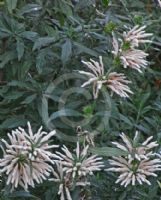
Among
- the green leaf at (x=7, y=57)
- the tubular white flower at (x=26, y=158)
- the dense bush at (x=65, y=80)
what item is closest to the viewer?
the tubular white flower at (x=26, y=158)

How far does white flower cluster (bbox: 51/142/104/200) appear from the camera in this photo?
1899 millimetres

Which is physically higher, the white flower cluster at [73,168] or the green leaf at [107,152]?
the green leaf at [107,152]

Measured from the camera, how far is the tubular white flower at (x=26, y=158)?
1823mm

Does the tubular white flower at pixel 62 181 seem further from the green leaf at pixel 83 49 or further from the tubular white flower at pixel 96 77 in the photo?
the green leaf at pixel 83 49

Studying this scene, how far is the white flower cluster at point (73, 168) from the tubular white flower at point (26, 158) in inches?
2.2

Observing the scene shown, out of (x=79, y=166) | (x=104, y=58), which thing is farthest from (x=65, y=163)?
(x=104, y=58)

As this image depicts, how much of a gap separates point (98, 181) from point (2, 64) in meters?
0.50

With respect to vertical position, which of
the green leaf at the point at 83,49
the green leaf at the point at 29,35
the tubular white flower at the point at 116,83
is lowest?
the tubular white flower at the point at 116,83

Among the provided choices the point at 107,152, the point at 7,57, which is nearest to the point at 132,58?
the point at 107,152

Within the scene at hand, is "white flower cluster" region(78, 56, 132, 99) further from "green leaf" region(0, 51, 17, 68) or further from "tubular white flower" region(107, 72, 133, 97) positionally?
"green leaf" region(0, 51, 17, 68)

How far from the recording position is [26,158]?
71.9 inches

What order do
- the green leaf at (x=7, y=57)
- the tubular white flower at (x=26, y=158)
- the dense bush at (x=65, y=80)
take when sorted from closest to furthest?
1. the tubular white flower at (x=26, y=158)
2. the dense bush at (x=65, y=80)
3. the green leaf at (x=7, y=57)

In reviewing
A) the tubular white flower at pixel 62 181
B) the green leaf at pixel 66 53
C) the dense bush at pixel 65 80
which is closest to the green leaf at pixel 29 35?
the dense bush at pixel 65 80

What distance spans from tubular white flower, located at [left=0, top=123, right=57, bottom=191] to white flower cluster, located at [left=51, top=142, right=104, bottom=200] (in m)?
0.05
